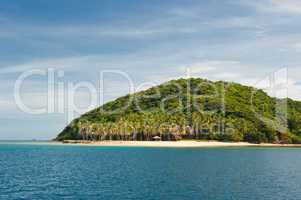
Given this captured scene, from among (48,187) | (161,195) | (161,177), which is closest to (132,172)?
(161,177)

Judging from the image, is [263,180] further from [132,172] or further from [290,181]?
[132,172]

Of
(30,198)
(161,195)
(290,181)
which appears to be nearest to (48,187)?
(30,198)

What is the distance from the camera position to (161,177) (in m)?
76.1

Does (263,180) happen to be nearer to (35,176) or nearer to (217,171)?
(217,171)

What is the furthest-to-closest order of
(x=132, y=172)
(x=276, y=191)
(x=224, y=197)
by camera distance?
1. (x=132, y=172)
2. (x=276, y=191)
3. (x=224, y=197)

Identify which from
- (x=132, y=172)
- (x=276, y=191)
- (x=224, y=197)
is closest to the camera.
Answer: (x=224, y=197)

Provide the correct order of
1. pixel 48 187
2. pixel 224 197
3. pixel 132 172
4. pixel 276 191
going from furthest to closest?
pixel 132 172, pixel 48 187, pixel 276 191, pixel 224 197

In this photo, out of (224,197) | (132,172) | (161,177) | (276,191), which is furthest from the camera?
(132,172)

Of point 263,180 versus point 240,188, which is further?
point 263,180

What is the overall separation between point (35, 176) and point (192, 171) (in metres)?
32.4

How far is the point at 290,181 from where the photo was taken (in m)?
71.1

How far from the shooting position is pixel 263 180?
72.2 metres

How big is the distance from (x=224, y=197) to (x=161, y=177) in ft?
75.7

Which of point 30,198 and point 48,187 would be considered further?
point 48,187
